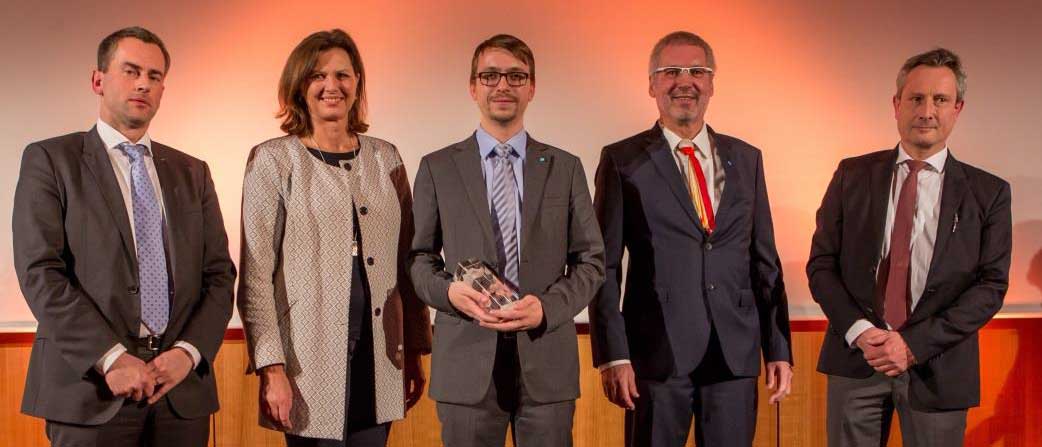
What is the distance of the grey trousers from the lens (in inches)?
127

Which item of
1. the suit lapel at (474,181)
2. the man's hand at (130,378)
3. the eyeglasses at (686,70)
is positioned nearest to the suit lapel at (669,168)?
the eyeglasses at (686,70)

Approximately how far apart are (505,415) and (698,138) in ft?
3.67

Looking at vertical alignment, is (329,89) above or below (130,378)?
above

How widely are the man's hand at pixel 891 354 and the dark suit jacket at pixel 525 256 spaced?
3.42ft

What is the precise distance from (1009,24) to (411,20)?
273 centimetres

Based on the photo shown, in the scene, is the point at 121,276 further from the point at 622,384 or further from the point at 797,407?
the point at 797,407

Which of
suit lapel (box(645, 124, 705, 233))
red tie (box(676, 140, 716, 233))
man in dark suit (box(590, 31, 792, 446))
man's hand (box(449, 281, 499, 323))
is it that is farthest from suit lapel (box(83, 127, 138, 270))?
red tie (box(676, 140, 716, 233))

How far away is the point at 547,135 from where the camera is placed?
431 centimetres

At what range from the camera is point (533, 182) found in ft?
9.31

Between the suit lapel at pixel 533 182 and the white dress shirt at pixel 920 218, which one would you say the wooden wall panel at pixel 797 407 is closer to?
the white dress shirt at pixel 920 218

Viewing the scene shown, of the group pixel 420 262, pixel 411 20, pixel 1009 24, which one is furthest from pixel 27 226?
pixel 1009 24

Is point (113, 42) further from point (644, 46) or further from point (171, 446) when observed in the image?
point (644, 46)

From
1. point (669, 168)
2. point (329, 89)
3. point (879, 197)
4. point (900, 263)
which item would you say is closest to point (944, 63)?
point (879, 197)

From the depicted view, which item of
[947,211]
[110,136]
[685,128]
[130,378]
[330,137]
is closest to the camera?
[130,378]
